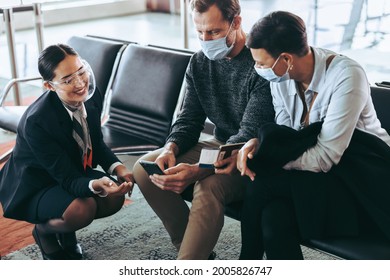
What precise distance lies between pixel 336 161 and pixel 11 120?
209 cm

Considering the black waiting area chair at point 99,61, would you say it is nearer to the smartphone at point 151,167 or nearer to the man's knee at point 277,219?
the smartphone at point 151,167

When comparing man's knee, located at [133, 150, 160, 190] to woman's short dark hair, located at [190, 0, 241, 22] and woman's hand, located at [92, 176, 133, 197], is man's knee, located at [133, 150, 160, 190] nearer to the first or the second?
woman's hand, located at [92, 176, 133, 197]

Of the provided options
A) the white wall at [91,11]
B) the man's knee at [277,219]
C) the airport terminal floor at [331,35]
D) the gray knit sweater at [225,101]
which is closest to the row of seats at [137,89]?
the airport terminal floor at [331,35]

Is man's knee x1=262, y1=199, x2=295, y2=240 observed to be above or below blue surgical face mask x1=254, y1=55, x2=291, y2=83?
below

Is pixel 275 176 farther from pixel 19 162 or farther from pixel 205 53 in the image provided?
pixel 19 162

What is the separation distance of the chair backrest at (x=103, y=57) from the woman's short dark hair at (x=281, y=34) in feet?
4.63

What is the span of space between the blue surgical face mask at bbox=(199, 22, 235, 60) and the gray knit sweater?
6cm

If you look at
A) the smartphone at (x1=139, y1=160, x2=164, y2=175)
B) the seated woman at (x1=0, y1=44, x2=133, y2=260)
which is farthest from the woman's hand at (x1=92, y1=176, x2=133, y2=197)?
the smartphone at (x1=139, y1=160, x2=164, y2=175)

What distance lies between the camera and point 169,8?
9453mm

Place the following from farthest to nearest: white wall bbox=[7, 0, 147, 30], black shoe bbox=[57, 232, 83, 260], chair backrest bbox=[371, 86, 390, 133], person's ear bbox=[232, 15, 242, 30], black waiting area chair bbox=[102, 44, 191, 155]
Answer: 1. white wall bbox=[7, 0, 147, 30]
2. black waiting area chair bbox=[102, 44, 191, 155]
3. black shoe bbox=[57, 232, 83, 260]
4. person's ear bbox=[232, 15, 242, 30]
5. chair backrest bbox=[371, 86, 390, 133]

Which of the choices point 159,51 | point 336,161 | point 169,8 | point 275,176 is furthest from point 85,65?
point 169,8

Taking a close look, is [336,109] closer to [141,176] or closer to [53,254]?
[141,176]

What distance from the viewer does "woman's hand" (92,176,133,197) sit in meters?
2.53

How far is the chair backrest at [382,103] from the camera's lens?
2.52 metres
